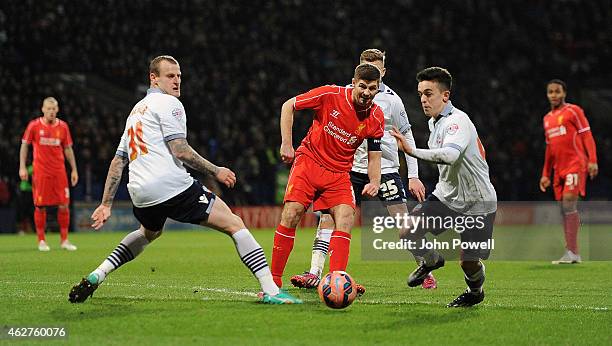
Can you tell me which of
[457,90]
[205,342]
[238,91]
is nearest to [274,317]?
[205,342]

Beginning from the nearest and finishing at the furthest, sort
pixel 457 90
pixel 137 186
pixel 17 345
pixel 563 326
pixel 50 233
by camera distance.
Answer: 1. pixel 17 345
2. pixel 563 326
3. pixel 137 186
4. pixel 50 233
5. pixel 457 90

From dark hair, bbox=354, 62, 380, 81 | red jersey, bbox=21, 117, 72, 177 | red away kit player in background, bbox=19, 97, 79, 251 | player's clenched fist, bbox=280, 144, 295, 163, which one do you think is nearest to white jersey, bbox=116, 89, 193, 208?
player's clenched fist, bbox=280, 144, 295, 163

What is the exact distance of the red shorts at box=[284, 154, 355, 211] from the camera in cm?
843

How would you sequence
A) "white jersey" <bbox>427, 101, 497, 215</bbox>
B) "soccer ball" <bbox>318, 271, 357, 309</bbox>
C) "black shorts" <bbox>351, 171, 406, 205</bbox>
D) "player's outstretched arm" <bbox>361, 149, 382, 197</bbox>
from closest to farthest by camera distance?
"soccer ball" <bbox>318, 271, 357, 309</bbox>, "white jersey" <bbox>427, 101, 497, 215</bbox>, "player's outstretched arm" <bbox>361, 149, 382, 197</bbox>, "black shorts" <bbox>351, 171, 406, 205</bbox>

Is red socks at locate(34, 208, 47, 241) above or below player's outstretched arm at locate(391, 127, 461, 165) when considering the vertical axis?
below

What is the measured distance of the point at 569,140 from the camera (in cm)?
1417

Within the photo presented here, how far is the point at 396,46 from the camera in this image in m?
32.1

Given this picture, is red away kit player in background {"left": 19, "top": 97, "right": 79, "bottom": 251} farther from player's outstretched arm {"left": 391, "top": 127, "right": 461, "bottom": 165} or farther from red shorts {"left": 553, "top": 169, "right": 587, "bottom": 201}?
player's outstretched arm {"left": 391, "top": 127, "right": 461, "bottom": 165}

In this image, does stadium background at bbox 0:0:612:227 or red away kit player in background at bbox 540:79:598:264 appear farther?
stadium background at bbox 0:0:612:227

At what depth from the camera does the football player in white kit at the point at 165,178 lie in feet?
24.7

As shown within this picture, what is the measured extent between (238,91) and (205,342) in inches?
868

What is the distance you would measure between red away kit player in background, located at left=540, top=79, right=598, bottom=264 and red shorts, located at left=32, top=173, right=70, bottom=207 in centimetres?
772

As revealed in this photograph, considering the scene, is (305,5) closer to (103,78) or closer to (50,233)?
(103,78)

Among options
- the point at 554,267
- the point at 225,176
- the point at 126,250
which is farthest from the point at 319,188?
the point at 554,267
